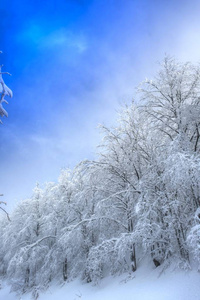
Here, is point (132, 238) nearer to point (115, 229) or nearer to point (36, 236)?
point (115, 229)

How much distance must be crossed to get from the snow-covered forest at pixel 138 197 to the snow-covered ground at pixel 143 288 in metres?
0.46

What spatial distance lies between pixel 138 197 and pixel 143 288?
406 centimetres

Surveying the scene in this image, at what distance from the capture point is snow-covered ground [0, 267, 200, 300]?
6.43m

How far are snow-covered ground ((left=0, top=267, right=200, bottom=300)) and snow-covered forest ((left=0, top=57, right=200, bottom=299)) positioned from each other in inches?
18.0

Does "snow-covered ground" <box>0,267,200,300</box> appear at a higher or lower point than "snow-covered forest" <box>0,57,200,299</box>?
lower

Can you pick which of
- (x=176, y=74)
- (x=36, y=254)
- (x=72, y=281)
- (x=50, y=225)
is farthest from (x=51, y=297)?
(x=176, y=74)

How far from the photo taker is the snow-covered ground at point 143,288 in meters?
6.43

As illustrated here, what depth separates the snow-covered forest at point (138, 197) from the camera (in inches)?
311

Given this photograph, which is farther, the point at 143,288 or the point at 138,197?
the point at 138,197

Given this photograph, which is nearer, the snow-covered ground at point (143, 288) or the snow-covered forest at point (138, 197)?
the snow-covered ground at point (143, 288)

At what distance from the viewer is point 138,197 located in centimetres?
1078

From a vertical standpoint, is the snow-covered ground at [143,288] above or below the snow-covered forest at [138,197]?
below

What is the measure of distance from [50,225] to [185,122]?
1340 centimetres

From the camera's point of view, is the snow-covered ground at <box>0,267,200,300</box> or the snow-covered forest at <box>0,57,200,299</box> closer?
the snow-covered ground at <box>0,267,200,300</box>
